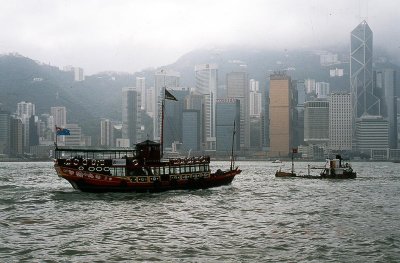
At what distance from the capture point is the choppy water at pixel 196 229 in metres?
32.5

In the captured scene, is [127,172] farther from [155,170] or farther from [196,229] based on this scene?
[196,229]

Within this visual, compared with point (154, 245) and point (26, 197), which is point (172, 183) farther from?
point (154, 245)

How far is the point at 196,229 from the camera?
137 ft

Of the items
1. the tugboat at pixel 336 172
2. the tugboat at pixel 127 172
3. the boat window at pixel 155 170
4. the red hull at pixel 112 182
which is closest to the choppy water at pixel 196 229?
the red hull at pixel 112 182

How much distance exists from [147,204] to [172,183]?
12.7 m

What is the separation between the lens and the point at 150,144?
229 ft

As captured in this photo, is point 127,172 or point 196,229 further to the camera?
point 127,172

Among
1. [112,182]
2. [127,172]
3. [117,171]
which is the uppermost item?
[117,171]

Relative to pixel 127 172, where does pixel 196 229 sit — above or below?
below

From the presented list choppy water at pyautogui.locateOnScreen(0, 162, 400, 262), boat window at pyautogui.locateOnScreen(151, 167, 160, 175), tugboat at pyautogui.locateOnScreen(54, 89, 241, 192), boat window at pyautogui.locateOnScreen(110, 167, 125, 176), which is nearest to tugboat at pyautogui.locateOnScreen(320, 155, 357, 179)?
choppy water at pyautogui.locateOnScreen(0, 162, 400, 262)

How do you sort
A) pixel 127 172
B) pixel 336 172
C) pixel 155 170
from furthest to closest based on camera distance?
1. pixel 336 172
2. pixel 155 170
3. pixel 127 172

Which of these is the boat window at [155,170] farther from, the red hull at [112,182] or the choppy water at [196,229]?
the choppy water at [196,229]

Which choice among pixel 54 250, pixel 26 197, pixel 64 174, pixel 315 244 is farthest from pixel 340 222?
pixel 26 197

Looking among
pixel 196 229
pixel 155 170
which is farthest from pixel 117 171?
pixel 196 229
